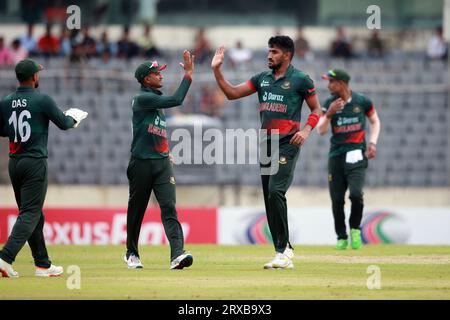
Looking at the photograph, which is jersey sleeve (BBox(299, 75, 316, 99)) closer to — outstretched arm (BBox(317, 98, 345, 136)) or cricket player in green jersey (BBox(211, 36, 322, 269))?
cricket player in green jersey (BBox(211, 36, 322, 269))

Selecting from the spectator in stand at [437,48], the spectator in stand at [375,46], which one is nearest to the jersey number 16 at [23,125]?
the spectator in stand at [375,46]

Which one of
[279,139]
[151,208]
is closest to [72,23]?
[151,208]

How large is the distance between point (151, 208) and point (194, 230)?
1043mm

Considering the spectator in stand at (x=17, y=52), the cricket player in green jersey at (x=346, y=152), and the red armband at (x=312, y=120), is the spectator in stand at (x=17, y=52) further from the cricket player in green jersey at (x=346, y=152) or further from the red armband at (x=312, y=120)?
the red armband at (x=312, y=120)

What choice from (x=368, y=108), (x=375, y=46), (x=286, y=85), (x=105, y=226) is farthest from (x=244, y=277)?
(x=375, y=46)

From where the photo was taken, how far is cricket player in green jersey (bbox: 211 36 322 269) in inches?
480

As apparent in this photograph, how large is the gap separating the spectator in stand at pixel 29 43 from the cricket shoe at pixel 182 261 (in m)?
13.0

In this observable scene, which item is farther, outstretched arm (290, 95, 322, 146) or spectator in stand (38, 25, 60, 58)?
spectator in stand (38, 25, 60, 58)

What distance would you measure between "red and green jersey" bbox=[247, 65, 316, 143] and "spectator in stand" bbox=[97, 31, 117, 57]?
12.5m

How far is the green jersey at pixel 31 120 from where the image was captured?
1162cm

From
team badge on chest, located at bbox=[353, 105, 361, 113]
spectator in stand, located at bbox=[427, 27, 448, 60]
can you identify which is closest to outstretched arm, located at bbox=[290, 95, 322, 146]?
→ team badge on chest, located at bbox=[353, 105, 361, 113]

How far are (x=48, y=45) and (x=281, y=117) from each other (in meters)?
12.9

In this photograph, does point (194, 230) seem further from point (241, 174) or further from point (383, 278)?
point (383, 278)

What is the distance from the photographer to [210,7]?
27.3 metres
